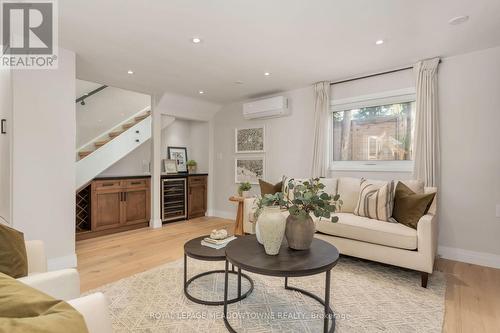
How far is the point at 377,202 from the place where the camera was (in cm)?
276

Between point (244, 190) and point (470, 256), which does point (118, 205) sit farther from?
point (470, 256)

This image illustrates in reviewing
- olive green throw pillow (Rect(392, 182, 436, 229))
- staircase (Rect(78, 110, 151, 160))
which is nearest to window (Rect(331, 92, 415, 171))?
olive green throw pillow (Rect(392, 182, 436, 229))

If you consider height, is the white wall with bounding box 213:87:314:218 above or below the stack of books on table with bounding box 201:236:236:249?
above

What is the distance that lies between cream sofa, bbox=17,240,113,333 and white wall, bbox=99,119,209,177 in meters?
3.52

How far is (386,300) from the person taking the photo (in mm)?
2072

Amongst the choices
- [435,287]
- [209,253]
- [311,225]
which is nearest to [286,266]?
[311,225]

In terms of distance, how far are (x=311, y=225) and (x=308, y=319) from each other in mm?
678

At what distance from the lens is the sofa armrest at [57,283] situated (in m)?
1.17

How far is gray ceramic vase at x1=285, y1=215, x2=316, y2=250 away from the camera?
177 centimetres

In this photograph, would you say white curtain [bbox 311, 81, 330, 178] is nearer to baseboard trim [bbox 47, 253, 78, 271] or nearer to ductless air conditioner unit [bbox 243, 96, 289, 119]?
ductless air conditioner unit [bbox 243, 96, 289, 119]

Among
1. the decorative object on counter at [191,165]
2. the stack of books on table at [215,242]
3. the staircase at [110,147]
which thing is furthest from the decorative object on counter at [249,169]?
the stack of books on table at [215,242]

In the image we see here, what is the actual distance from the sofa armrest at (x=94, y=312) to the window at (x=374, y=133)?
3463 mm

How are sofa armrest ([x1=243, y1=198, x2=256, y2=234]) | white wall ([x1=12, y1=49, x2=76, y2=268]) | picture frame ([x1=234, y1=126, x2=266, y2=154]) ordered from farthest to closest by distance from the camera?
picture frame ([x1=234, y1=126, x2=266, y2=154]) < sofa armrest ([x1=243, y1=198, x2=256, y2=234]) < white wall ([x1=12, y1=49, x2=76, y2=268])

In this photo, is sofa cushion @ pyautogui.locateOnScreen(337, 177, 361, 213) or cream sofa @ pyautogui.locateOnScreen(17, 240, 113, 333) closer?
cream sofa @ pyautogui.locateOnScreen(17, 240, 113, 333)
